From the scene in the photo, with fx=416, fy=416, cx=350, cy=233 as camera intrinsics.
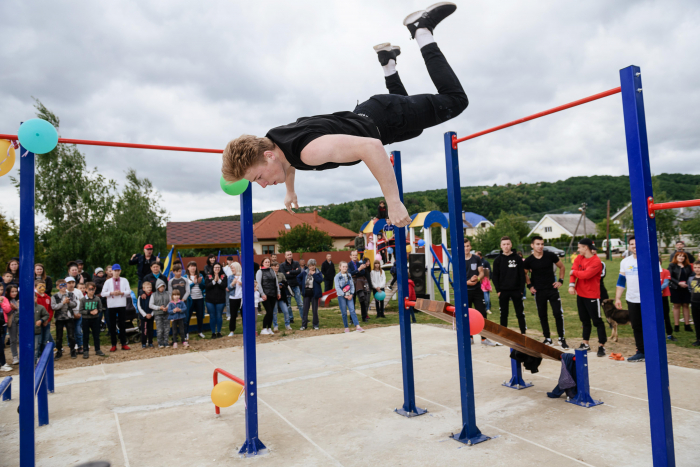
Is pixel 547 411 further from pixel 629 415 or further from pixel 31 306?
pixel 31 306

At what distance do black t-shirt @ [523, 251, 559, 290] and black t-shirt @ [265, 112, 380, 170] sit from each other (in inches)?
192

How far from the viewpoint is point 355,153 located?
A: 1.81m

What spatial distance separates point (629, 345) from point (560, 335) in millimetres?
1061

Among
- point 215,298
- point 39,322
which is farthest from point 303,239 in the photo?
point 39,322

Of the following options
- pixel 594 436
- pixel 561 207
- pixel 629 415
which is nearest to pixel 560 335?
pixel 629 415

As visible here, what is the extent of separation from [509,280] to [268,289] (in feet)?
14.3

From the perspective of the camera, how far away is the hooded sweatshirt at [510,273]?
6391 millimetres

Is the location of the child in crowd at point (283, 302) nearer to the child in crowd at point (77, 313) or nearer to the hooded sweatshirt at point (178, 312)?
the hooded sweatshirt at point (178, 312)

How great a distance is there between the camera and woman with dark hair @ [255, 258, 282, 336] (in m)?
8.03

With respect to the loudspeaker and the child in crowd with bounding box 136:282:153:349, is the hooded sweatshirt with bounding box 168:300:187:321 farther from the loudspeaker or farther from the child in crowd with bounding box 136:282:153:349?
the loudspeaker

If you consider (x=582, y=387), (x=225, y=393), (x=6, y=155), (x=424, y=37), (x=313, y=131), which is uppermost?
(x=424, y=37)

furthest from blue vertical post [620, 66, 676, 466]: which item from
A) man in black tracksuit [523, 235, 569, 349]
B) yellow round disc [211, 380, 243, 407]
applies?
man in black tracksuit [523, 235, 569, 349]

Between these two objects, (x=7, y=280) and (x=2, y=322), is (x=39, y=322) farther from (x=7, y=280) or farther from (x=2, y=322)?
(x=7, y=280)

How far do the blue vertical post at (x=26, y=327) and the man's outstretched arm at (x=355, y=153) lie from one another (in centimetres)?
197
